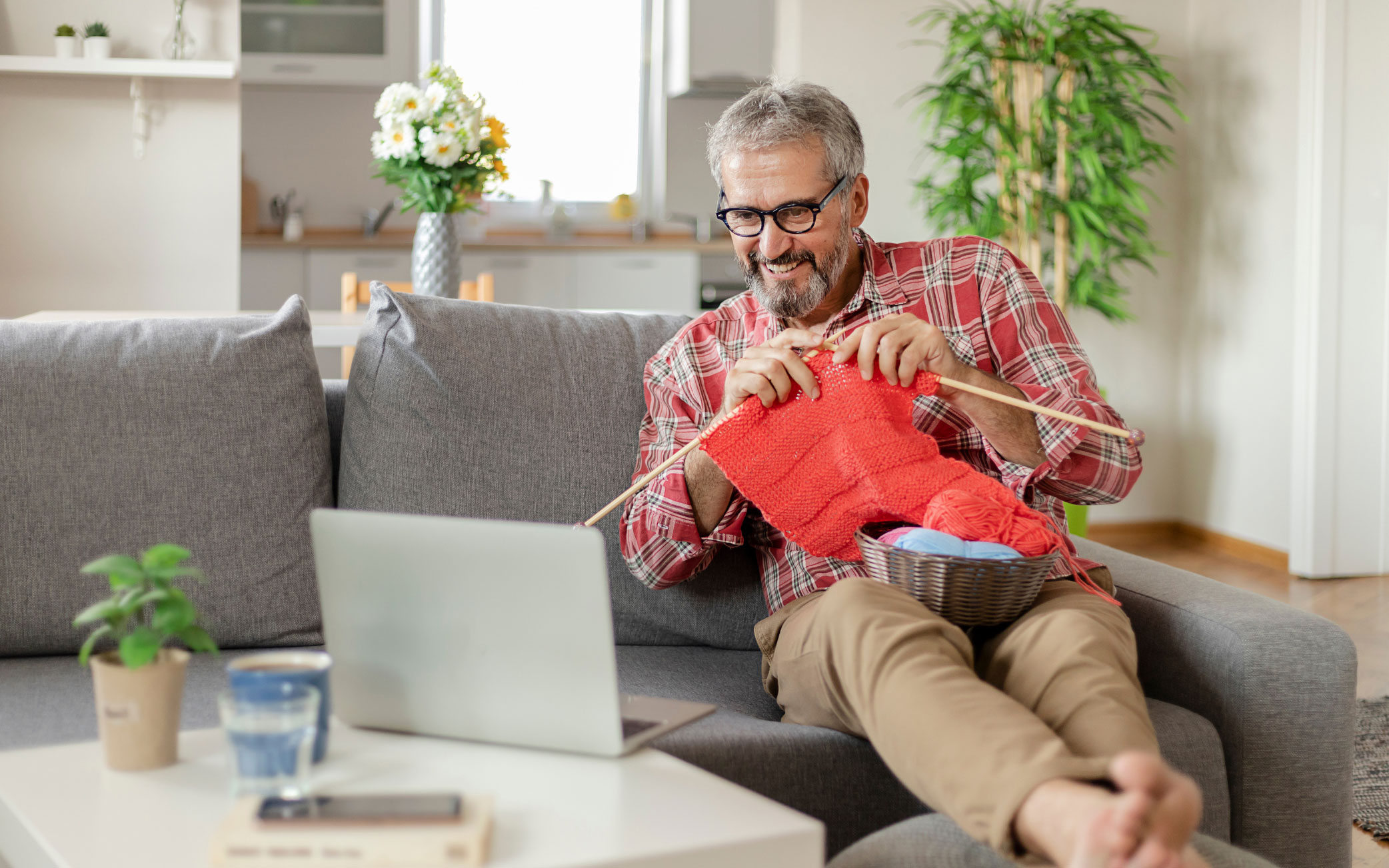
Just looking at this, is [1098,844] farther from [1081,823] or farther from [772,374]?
[772,374]

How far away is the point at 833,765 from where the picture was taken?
1.43 m

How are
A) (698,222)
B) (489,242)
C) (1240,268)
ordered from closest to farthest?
(1240,268), (489,242), (698,222)

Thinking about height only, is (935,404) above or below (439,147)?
below

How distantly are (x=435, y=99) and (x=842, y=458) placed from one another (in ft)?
5.51

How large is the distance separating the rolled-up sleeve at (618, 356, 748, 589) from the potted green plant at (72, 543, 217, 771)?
74cm

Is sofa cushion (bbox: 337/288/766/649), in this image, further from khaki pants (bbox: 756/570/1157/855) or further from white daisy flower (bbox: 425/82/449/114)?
white daisy flower (bbox: 425/82/449/114)

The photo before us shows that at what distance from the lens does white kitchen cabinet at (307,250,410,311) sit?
5.35m

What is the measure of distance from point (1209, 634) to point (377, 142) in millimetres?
2143

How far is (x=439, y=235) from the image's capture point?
2.91 m

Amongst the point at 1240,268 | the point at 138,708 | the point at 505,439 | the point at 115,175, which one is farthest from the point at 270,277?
the point at 138,708

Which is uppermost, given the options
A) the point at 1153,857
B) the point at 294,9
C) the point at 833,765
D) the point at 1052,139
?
the point at 294,9

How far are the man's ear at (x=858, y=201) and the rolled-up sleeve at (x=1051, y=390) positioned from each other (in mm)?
206

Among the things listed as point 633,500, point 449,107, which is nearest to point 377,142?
point 449,107

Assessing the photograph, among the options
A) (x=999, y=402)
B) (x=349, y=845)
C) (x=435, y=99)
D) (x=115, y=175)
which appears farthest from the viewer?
(x=115, y=175)
